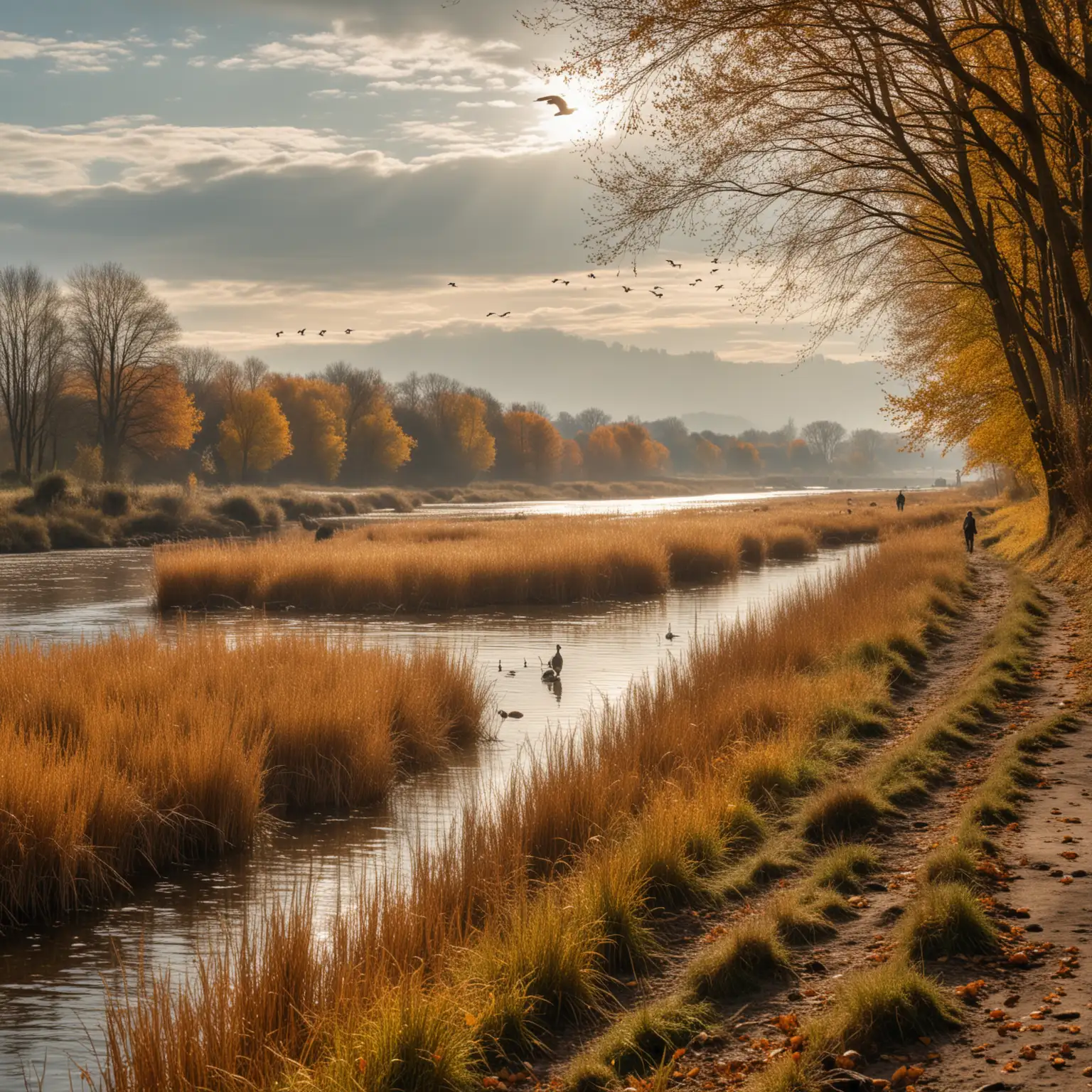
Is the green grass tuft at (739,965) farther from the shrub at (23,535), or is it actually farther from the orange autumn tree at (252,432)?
the orange autumn tree at (252,432)

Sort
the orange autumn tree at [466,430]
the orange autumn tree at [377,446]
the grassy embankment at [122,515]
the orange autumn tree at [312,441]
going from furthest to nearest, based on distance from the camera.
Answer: the orange autumn tree at [466,430]
the orange autumn tree at [377,446]
the orange autumn tree at [312,441]
the grassy embankment at [122,515]

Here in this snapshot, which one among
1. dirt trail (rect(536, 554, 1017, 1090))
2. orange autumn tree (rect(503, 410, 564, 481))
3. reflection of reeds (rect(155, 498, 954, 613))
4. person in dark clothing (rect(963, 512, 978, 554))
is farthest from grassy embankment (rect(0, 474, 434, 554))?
orange autumn tree (rect(503, 410, 564, 481))

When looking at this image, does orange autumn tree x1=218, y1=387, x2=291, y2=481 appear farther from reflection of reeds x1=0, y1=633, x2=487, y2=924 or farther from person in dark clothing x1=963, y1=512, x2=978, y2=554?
reflection of reeds x1=0, y1=633, x2=487, y2=924

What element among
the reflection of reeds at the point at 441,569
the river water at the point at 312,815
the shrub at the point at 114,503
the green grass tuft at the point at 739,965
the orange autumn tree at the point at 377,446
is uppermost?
the orange autumn tree at the point at 377,446

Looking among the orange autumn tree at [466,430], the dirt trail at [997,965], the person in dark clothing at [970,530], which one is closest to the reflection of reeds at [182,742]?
the dirt trail at [997,965]

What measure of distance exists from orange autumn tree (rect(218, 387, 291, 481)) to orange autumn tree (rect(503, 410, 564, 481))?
6308 centimetres

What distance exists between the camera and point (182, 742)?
37.2 ft

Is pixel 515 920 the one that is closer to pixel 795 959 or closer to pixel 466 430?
pixel 795 959

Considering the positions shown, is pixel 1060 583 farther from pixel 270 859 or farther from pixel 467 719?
pixel 270 859

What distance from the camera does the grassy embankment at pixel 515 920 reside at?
5.56m

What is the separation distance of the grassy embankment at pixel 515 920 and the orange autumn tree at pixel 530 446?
145925mm

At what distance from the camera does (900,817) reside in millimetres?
9141

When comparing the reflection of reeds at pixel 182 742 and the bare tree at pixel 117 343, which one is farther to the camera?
the bare tree at pixel 117 343

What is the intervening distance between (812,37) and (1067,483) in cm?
885
